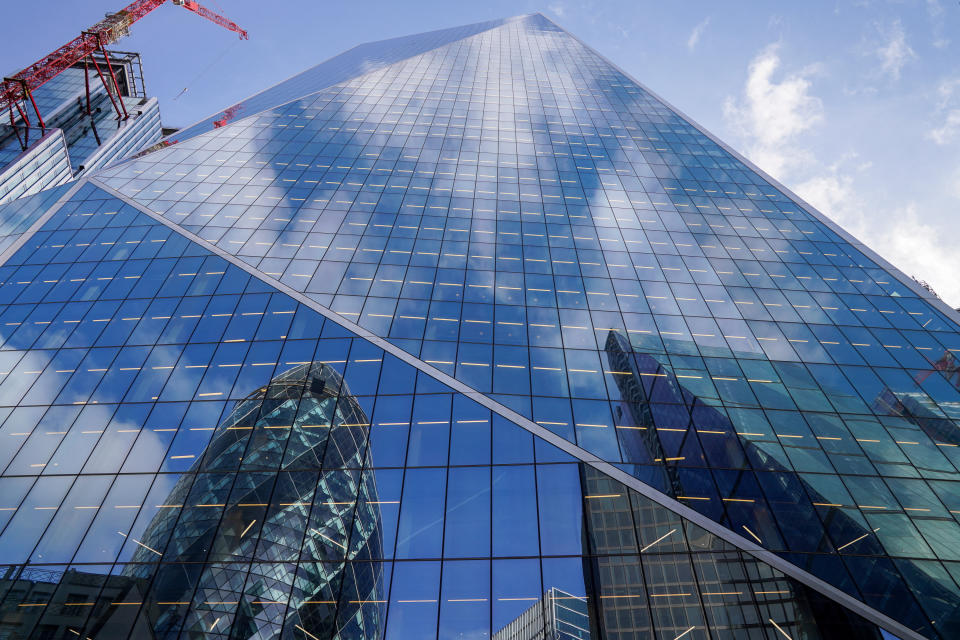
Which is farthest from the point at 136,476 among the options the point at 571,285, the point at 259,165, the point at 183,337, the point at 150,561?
the point at 259,165

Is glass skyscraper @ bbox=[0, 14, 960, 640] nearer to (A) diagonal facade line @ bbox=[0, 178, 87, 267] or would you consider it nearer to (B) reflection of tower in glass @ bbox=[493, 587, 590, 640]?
(B) reflection of tower in glass @ bbox=[493, 587, 590, 640]

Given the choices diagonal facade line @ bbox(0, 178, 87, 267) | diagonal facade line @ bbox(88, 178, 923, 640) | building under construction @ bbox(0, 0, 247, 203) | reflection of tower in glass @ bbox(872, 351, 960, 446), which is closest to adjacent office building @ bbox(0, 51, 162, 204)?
building under construction @ bbox(0, 0, 247, 203)

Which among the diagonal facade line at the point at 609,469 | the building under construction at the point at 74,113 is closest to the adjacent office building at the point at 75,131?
the building under construction at the point at 74,113

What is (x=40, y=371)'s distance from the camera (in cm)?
2423

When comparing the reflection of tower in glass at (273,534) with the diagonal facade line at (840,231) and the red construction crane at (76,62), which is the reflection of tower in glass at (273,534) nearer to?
the diagonal facade line at (840,231)

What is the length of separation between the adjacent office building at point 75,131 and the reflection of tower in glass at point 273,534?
69.5 metres

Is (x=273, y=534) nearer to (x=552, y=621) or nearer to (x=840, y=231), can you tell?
(x=552, y=621)

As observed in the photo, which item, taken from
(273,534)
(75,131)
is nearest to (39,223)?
(273,534)

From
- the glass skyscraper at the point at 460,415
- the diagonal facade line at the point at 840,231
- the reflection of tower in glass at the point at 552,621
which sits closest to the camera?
the reflection of tower in glass at the point at 552,621

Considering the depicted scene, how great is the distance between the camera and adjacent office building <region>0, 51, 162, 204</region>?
69.7 meters

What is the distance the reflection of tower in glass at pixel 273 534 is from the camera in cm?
1661

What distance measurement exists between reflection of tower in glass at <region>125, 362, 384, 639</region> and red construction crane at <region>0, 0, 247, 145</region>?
83993 mm

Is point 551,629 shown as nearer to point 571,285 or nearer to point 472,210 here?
point 571,285

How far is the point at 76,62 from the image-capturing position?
300ft
